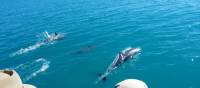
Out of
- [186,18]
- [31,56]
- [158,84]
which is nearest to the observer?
[158,84]

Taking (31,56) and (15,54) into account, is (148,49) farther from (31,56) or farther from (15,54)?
(15,54)

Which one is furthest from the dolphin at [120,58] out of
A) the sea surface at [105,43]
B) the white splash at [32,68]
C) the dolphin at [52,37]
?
the dolphin at [52,37]

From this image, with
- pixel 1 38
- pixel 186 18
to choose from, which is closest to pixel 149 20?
pixel 186 18

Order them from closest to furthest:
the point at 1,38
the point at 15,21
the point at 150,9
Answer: the point at 1,38 < the point at 150,9 < the point at 15,21

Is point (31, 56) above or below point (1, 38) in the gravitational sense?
below

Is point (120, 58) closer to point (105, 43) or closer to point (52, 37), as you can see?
point (105, 43)

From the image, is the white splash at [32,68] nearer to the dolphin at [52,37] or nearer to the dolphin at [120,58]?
the dolphin at [52,37]

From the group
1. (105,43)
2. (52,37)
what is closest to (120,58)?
(105,43)
